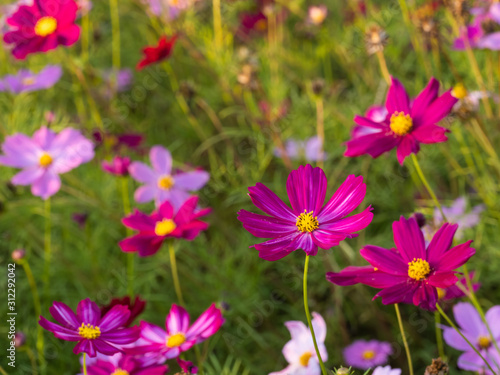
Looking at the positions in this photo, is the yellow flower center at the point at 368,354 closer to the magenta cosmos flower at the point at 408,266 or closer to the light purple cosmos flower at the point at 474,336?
the light purple cosmos flower at the point at 474,336

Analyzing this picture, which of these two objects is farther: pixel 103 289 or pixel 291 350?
pixel 103 289

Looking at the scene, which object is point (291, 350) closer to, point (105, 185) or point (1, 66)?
point (105, 185)

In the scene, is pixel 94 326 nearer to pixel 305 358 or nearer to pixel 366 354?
pixel 305 358

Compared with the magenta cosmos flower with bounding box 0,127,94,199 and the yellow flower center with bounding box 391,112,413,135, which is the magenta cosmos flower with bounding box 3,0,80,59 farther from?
the yellow flower center with bounding box 391,112,413,135

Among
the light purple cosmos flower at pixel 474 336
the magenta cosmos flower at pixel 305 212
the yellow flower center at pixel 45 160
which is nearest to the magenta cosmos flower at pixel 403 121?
the magenta cosmos flower at pixel 305 212

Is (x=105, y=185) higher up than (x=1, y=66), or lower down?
lower down

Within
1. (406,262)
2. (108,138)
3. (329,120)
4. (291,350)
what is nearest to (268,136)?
(329,120)

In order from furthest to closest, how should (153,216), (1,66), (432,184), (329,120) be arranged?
1. (1,66)
2. (329,120)
3. (432,184)
4. (153,216)
